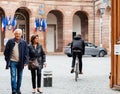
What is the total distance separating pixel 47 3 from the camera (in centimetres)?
5791

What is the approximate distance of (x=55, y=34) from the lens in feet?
197

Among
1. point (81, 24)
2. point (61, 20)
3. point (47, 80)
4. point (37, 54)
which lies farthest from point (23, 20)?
point (37, 54)

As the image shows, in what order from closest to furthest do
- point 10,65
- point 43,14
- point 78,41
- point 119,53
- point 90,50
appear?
point 10,65, point 119,53, point 78,41, point 90,50, point 43,14

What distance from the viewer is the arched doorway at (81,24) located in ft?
199

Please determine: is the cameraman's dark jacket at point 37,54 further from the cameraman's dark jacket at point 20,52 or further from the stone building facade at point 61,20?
the stone building facade at point 61,20

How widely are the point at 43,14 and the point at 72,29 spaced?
193 inches

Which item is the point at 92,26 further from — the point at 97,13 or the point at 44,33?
the point at 44,33

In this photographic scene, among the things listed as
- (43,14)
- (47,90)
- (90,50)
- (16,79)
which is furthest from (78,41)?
(43,14)

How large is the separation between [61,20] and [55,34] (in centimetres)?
194

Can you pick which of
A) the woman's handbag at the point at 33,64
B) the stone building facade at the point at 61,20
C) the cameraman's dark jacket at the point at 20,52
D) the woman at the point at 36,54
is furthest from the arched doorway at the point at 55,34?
the cameraman's dark jacket at the point at 20,52

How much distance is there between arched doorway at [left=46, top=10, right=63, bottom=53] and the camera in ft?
195

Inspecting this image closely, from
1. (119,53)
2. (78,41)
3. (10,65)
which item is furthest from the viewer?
(78,41)

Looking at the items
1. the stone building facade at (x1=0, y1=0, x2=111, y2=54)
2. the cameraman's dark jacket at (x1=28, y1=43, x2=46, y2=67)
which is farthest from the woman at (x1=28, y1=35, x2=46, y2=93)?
the stone building facade at (x1=0, y1=0, x2=111, y2=54)

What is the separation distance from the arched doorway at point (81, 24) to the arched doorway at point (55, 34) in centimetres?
223
